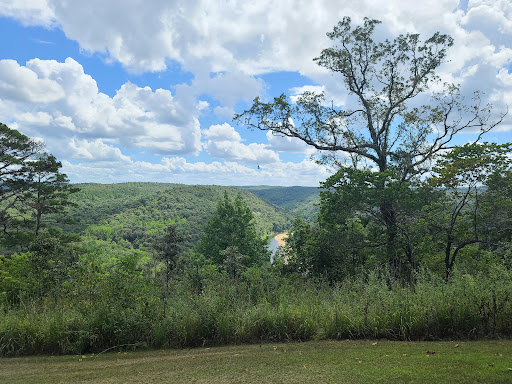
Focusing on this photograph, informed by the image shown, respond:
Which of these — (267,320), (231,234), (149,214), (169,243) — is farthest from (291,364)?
(149,214)

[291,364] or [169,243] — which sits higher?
[291,364]

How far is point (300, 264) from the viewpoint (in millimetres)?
16188

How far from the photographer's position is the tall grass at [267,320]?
184 inches

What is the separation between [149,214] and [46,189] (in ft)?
321

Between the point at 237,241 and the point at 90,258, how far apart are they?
25.3 metres

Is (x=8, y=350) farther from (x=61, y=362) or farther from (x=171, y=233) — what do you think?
(x=171, y=233)

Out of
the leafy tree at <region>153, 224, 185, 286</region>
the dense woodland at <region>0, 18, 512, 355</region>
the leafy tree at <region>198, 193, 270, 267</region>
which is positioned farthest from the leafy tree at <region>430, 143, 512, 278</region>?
the leafy tree at <region>198, 193, 270, 267</region>

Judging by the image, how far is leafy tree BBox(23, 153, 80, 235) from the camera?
29891 mm

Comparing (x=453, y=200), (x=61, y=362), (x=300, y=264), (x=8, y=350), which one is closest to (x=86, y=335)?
(x=61, y=362)

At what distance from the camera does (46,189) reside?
31.4m

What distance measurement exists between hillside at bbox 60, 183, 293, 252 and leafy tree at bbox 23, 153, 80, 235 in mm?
45400

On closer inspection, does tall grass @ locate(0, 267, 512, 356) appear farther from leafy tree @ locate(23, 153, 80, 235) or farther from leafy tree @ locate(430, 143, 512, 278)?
leafy tree @ locate(23, 153, 80, 235)

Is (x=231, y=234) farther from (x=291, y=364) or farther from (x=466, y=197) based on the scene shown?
(x=291, y=364)

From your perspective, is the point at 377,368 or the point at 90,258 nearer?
the point at 377,368
